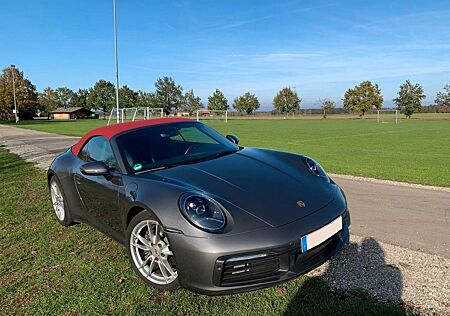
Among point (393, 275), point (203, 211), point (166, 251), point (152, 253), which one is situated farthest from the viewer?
point (393, 275)

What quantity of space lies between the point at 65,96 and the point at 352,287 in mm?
140524

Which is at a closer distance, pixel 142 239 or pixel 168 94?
pixel 142 239

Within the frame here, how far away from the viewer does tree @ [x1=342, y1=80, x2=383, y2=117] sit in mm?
71938

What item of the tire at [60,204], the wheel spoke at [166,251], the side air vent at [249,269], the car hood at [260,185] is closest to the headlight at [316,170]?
the car hood at [260,185]

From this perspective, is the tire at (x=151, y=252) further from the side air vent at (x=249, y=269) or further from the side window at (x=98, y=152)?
the side window at (x=98, y=152)

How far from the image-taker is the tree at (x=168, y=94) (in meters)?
104

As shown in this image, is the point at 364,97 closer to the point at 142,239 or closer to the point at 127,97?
the point at 127,97

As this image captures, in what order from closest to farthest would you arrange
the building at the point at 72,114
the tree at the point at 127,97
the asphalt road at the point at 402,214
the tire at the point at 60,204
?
the asphalt road at the point at 402,214 < the tire at the point at 60,204 < the tree at the point at 127,97 < the building at the point at 72,114

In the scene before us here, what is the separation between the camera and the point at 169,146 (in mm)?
3646

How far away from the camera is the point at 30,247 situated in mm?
3875

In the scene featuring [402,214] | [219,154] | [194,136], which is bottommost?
[402,214]

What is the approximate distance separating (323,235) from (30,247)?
10.6ft

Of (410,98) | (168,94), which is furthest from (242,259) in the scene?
(168,94)

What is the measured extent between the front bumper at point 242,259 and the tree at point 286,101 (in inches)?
3464
